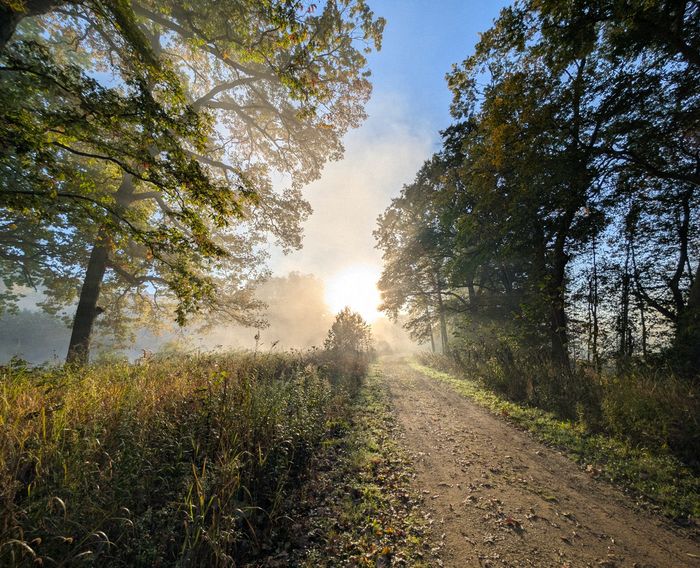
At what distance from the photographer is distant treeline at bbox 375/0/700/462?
6137mm

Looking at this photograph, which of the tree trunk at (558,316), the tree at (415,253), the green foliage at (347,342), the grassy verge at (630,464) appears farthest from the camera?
the tree at (415,253)

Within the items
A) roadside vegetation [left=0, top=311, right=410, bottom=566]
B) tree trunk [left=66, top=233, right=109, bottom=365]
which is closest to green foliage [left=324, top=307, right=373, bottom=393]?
roadside vegetation [left=0, top=311, right=410, bottom=566]

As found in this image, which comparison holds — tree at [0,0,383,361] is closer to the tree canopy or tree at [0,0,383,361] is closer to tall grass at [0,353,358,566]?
tall grass at [0,353,358,566]

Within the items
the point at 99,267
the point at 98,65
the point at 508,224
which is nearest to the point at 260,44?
the point at 508,224

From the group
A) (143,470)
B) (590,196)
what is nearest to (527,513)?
(143,470)

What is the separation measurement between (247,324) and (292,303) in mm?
57487

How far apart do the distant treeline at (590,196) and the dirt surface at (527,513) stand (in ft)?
8.37

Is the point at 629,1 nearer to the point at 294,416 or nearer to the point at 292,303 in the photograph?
the point at 294,416

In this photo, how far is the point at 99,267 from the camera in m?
11.2

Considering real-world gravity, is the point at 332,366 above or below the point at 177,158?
below

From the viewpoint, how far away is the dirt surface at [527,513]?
3166mm

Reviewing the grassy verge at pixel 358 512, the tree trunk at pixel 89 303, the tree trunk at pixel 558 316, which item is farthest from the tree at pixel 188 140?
the tree trunk at pixel 558 316

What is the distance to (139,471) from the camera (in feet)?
10.4

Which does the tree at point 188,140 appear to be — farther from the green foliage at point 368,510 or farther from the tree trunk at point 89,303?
the green foliage at point 368,510
